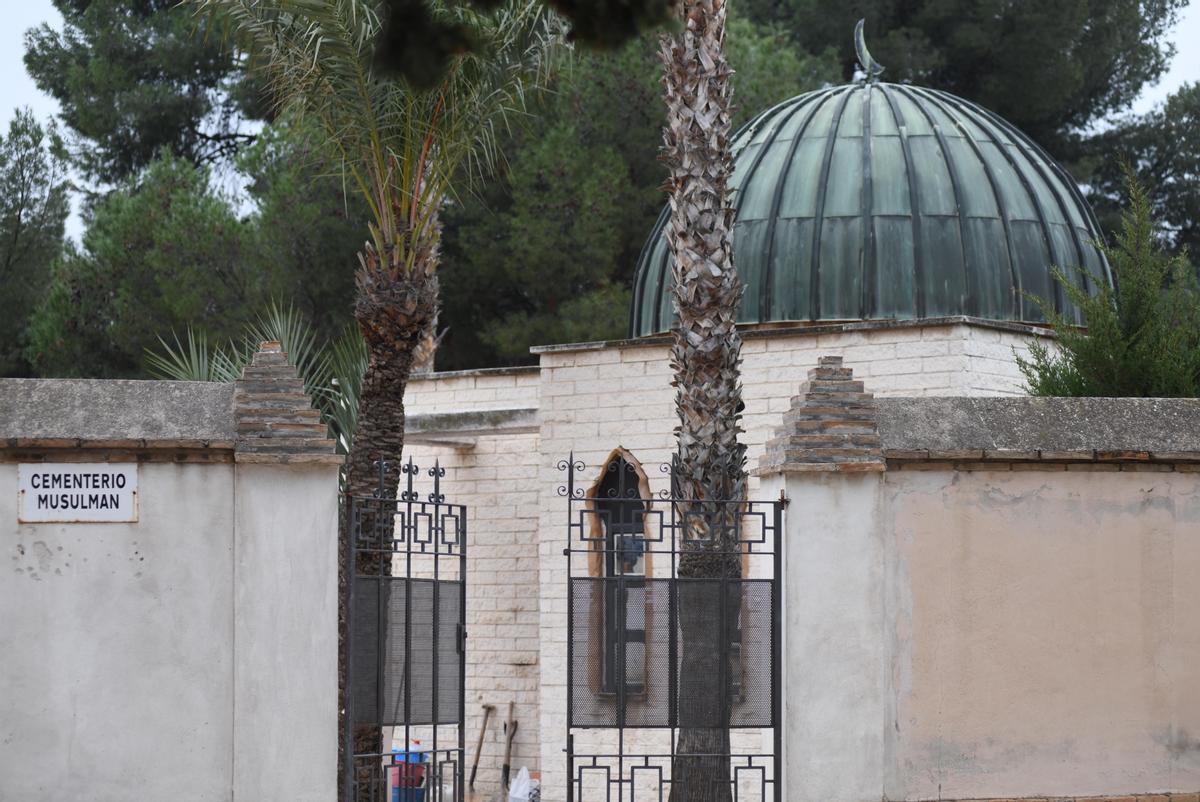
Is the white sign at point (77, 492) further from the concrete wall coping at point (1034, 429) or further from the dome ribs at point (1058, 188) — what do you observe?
the dome ribs at point (1058, 188)

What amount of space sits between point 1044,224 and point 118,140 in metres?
17.3

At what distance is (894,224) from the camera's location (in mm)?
15711

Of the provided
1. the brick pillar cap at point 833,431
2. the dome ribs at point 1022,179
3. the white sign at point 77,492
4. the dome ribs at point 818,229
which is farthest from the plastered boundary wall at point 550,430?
the white sign at point 77,492

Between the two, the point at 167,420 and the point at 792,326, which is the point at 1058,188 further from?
the point at 167,420

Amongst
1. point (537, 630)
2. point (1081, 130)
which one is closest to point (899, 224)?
point (537, 630)

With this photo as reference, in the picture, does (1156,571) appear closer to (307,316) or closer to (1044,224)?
(1044,224)

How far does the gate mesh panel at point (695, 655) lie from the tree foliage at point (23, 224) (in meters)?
18.7

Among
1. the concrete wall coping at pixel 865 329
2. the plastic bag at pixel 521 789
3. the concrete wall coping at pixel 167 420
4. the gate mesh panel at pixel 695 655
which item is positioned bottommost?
the plastic bag at pixel 521 789

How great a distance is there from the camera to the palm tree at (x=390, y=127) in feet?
37.6

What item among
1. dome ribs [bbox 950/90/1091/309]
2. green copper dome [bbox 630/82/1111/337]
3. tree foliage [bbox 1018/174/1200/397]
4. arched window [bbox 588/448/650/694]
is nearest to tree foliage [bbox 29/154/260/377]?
green copper dome [bbox 630/82/1111/337]

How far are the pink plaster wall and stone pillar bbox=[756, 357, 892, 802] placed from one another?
0.44 ft

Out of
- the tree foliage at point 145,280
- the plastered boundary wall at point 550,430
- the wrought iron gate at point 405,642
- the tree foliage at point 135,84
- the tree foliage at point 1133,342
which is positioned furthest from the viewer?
the tree foliage at point 135,84

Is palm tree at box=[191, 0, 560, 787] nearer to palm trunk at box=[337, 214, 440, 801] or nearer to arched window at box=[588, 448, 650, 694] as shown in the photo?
palm trunk at box=[337, 214, 440, 801]

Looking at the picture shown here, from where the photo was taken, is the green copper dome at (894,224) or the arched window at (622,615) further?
the green copper dome at (894,224)
